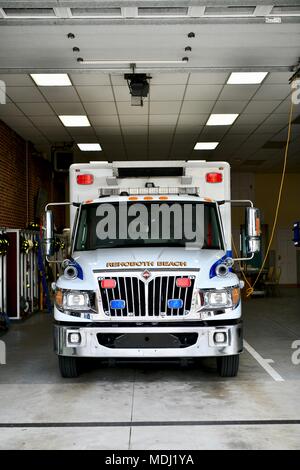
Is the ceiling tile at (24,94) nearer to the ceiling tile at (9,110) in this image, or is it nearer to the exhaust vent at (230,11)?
the ceiling tile at (9,110)

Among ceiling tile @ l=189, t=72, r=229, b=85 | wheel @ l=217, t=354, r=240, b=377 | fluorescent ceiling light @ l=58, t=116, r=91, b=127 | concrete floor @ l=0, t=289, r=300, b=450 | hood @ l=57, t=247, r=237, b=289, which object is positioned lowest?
concrete floor @ l=0, t=289, r=300, b=450

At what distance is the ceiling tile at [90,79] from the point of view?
10.3 m

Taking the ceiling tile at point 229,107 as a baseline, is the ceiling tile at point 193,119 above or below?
below

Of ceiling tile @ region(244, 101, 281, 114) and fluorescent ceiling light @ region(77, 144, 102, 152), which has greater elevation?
ceiling tile @ region(244, 101, 281, 114)

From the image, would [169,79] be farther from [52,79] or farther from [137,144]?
[137,144]

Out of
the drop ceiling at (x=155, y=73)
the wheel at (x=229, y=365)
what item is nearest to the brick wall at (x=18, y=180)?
the drop ceiling at (x=155, y=73)

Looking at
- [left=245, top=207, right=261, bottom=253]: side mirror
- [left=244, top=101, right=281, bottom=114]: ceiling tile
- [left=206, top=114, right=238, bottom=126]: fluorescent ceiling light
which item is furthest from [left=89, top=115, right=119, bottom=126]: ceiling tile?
[left=245, top=207, right=261, bottom=253]: side mirror

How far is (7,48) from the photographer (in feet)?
27.1

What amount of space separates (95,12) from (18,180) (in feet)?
27.4

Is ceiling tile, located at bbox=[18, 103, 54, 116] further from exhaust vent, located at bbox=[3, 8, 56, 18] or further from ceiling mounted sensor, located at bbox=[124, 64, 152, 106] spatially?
exhaust vent, located at bbox=[3, 8, 56, 18]

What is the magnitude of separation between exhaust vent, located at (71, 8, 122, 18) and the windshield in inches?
91.3

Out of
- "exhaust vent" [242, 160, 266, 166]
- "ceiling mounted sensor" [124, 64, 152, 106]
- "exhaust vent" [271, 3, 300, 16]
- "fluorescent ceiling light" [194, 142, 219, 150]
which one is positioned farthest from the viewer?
"exhaust vent" [242, 160, 266, 166]

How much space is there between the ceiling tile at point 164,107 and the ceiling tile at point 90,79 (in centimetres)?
174

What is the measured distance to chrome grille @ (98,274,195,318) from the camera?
20.4ft
